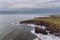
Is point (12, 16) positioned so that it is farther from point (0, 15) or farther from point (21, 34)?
point (21, 34)

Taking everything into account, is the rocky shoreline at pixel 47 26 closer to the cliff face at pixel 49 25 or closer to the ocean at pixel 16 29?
the cliff face at pixel 49 25

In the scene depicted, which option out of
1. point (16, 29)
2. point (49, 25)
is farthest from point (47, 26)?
point (16, 29)

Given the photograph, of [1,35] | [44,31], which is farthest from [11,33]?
[44,31]

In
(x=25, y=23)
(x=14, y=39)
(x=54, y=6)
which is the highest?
(x=54, y=6)

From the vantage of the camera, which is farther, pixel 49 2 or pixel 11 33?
pixel 11 33

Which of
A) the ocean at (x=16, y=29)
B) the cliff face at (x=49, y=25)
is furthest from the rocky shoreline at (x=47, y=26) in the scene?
the ocean at (x=16, y=29)

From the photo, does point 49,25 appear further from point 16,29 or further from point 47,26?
point 16,29

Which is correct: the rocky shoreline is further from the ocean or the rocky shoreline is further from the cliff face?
the ocean

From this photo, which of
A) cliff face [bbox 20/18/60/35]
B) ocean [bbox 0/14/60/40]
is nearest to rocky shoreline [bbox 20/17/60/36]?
cliff face [bbox 20/18/60/35]
